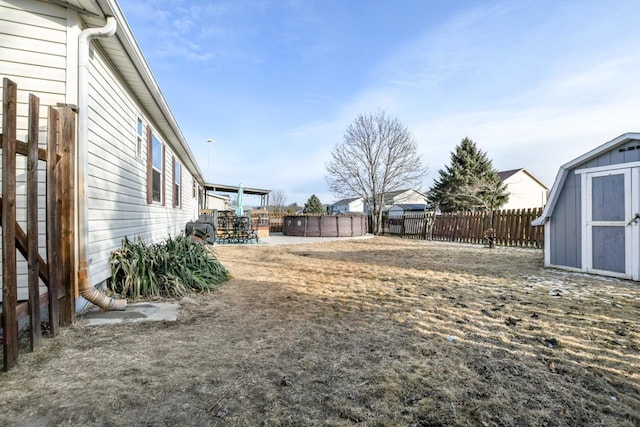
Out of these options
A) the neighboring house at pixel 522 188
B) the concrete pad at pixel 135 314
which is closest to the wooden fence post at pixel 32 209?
the concrete pad at pixel 135 314

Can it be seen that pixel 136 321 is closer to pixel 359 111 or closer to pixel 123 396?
pixel 123 396

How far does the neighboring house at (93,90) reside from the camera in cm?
307

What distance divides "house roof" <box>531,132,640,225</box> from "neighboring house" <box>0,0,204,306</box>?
25.3ft

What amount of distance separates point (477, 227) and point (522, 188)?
2383 centimetres

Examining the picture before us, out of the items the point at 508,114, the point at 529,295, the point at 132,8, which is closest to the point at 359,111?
the point at 508,114

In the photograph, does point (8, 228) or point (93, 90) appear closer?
point (8, 228)

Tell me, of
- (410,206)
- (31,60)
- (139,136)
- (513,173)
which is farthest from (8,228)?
(410,206)

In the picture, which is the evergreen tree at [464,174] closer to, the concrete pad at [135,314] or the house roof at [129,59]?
the house roof at [129,59]

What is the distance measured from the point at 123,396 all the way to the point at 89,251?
2.25 meters

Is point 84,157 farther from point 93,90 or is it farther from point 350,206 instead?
point 350,206

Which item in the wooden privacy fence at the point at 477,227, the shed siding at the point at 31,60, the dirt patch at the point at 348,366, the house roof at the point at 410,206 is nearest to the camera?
the dirt patch at the point at 348,366

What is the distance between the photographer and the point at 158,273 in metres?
4.42

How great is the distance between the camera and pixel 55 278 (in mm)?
2613

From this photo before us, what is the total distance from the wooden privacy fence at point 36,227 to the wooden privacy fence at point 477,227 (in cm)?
1265
